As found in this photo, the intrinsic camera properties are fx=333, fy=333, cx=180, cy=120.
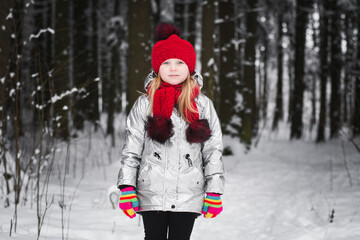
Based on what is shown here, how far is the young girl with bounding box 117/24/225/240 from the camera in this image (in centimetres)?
221

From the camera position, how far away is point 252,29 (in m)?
10.8

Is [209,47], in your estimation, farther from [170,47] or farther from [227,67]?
[170,47]

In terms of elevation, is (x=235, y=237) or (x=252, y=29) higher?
(x=252, y=29)

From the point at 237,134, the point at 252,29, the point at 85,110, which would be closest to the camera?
the point at 237,134

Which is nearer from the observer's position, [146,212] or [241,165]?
[146,212]

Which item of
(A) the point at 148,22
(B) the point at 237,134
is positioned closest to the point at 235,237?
(A) the point at 148,22

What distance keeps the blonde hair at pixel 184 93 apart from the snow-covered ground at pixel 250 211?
1850mm

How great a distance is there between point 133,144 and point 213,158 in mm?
566

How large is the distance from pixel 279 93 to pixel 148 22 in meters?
12.9

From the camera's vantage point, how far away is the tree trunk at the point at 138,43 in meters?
6.72

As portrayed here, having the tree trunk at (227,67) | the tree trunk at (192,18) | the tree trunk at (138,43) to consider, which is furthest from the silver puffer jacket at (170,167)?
the tree trunk at (192,18)

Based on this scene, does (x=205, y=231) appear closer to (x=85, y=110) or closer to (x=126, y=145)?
(x=126, y=145)

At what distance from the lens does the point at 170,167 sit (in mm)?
2230

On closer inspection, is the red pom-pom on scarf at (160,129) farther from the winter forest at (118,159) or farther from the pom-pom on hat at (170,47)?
the winter forest at (118,159)
